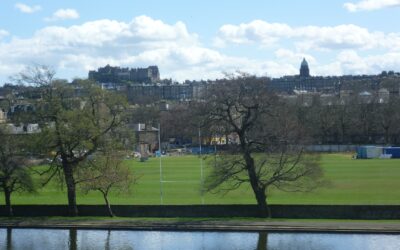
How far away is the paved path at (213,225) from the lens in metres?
38.2

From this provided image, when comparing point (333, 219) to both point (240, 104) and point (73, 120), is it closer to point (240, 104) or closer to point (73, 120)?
point (240, 104)

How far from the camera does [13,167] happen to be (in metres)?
47.2

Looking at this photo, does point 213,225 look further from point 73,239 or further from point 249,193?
point 249,193

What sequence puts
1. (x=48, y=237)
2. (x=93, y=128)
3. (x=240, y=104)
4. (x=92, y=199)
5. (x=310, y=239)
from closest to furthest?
(x=310, y=239), (x=48, y=237), (x=240, y=104), (x=93, y=128), (x=92, y=199)

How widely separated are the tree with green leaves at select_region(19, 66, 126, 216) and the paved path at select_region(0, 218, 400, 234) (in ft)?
12.8

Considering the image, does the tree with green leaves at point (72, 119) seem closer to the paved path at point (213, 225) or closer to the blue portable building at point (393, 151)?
the paved path at point (213, 225)

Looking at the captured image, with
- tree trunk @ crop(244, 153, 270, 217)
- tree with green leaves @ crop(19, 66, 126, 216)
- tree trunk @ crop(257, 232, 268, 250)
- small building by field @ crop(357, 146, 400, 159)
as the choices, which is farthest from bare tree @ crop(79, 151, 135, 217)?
small building by field @ crop(357, 146, 400, 159)

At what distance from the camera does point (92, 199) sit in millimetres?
58031

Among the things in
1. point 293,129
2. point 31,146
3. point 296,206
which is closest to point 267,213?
point 296,206

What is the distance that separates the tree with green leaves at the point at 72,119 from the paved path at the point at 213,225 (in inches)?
154

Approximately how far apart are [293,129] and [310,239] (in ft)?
30.6

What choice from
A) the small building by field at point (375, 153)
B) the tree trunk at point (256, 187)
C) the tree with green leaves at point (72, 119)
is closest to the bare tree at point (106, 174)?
the tree with green leaves at point (72, 119)

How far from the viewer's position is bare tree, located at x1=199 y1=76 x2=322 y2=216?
42500mm

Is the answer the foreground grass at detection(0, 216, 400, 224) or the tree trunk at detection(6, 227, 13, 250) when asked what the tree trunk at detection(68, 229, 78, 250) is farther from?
the tree trunk at detection(6, 227, 13, 250)
